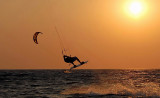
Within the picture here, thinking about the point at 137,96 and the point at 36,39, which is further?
the point at 137,96

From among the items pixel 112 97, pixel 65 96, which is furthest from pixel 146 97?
pixel 65 96

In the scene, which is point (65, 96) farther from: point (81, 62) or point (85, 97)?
point (81, 62)

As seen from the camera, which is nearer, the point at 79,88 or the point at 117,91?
the point at 117,91

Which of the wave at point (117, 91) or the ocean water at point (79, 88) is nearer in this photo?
the ocean water at point (79, 88)

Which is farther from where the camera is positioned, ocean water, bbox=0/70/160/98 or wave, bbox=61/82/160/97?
wave, bbox=61/82/160/97

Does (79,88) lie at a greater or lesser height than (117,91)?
greater

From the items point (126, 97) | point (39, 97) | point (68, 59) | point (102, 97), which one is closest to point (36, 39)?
point (68, 59)

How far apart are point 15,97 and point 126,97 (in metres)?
12.9

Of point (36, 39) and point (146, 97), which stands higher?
point (36, 39)

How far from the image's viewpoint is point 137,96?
35.8m

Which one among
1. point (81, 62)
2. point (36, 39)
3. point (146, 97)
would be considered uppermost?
point (36, 39)

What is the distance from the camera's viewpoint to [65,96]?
3541 cm

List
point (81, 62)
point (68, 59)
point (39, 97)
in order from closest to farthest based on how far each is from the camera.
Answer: point (68, 59) → point (81, 62) → point (39, 97)

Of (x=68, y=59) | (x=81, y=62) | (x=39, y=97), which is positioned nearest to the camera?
(x=68, y=59)
